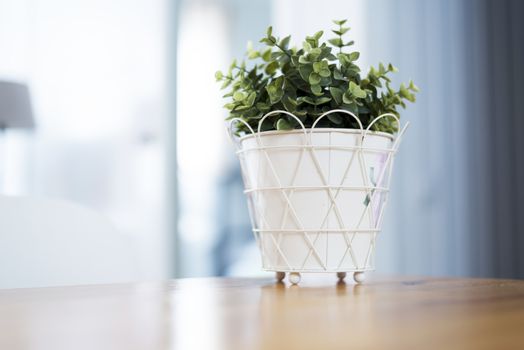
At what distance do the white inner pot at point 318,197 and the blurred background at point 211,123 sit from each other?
144cm

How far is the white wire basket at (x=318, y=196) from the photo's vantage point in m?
0.81

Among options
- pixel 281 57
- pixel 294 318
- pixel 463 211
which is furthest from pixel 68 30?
pixel 294 318

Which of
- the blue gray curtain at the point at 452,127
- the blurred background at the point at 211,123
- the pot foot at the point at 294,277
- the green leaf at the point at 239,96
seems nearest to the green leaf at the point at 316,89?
the green leaf at the point at 239,96

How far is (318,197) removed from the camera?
2.67 feet

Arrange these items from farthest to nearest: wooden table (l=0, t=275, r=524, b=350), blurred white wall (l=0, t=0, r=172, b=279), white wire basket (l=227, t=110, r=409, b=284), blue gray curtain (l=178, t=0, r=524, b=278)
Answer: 1. blue gray curtain (l=178, t=0, r=524, b=278)
2. blurred white wall (l=0, t=0, r=172, b=279)
3. white wire basket (l=227, t=110, r=409, b=284)
4. wooden table (l=0, t=275, r=524, b=350)

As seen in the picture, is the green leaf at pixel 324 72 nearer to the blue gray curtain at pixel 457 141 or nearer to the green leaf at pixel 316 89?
the green leaf at pixel 316 89

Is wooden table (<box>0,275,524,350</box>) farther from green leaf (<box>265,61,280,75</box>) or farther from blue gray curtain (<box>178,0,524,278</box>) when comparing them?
blue gray curtain (<box>178,0,524,278</box>)

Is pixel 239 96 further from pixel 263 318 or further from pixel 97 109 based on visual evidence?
pixel 97 109

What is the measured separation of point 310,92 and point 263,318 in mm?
427

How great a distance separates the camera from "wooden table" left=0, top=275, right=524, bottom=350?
0.39 m

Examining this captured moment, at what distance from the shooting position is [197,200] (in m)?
2.42

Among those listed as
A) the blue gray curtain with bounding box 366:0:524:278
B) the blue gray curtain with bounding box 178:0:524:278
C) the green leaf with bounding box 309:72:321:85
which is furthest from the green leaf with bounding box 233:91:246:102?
the blue gray curtain with bounding box 366:0:524:278

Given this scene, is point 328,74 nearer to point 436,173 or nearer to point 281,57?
point 281,57

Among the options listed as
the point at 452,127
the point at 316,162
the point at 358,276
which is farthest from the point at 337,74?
the point at 452,127
